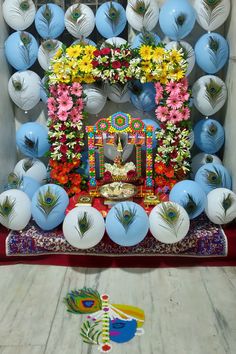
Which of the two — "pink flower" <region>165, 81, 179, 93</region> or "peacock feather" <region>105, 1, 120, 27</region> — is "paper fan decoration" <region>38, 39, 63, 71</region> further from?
"pink flower" <region>165, 81, 179, 93</region>

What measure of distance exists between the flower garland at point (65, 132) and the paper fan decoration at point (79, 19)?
1.81 ft

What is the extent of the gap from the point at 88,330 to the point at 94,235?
2.53 feet

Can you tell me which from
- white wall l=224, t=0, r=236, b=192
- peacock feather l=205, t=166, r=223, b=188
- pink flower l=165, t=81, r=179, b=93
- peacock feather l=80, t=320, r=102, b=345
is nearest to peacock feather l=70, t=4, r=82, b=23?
pink flower l=165, t=81, r=179, b=93

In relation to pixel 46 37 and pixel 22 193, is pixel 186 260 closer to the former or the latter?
pixel 22 193

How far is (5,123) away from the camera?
170 inches

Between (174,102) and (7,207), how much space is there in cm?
175

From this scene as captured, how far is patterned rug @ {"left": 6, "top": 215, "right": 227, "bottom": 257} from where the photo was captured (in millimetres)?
3633

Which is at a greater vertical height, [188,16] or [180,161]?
[188,16]

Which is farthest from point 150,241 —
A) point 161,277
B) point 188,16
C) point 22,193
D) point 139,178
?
point 188,16

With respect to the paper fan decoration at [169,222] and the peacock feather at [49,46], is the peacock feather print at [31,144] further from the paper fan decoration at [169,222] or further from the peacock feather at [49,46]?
the paper fan decoration at [169,222]

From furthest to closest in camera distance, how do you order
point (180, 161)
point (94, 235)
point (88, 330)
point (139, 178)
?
point (139, 178), point (180, 161), point (94, 235), point (88, 330)

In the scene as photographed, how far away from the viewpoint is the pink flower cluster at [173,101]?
3.85 meters

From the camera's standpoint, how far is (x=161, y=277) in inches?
138

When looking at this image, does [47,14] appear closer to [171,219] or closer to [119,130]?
[119,130]
